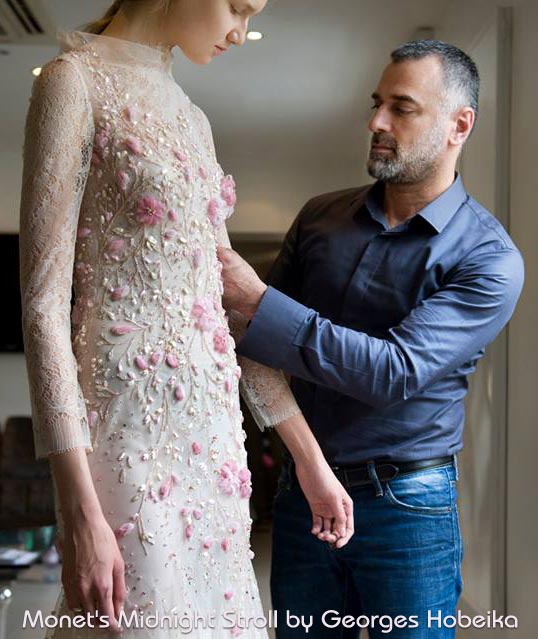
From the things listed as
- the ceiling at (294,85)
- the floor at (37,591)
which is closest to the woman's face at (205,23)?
the floor at (37,591)

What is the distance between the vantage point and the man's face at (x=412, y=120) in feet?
5.32

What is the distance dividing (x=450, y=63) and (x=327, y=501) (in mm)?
865

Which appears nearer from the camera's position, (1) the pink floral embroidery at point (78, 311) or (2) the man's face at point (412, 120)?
(1) the pink floral embroidery at point (78, 311)

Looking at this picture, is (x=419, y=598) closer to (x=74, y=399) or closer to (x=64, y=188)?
(x=74, y=399)

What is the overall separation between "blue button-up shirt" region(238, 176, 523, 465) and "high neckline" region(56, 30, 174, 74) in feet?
1.51

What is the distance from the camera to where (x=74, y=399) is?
922mm

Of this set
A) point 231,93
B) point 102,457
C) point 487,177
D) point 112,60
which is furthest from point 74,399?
point 231,93

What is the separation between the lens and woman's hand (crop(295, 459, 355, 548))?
1266mm

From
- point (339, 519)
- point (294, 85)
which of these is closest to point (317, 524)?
point (339, 519)

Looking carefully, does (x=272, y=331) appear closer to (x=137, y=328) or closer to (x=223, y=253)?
(x=223, y=253)

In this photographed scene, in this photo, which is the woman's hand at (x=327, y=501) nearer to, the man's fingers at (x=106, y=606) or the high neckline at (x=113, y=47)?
the man's fingers at (x=106, y=606)

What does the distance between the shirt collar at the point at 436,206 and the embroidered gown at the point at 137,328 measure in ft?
1.87

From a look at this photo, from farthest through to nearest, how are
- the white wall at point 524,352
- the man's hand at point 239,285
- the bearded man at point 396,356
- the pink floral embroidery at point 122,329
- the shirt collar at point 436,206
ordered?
the white wall at point 524,352, the shirt collar at point 436,206, the bearded man at point 396,356, the man's hand at point 239,285, the pink floral embroidery at point 122,329

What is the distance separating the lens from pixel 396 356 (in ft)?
4.70
